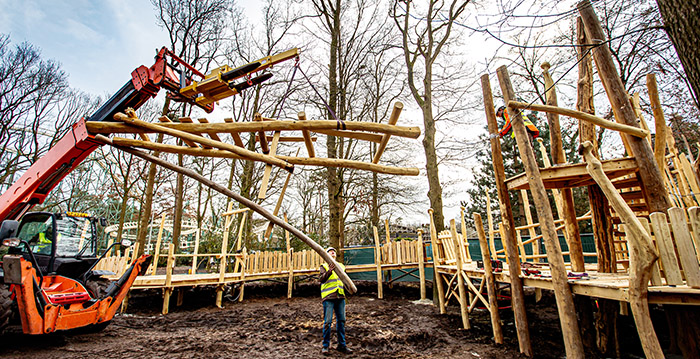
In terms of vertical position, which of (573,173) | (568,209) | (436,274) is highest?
(573,173)

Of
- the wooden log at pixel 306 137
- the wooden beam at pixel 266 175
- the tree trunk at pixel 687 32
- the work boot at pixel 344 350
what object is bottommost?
the work boot at pixel 344 350

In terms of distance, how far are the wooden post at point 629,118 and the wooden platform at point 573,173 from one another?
0.47ft

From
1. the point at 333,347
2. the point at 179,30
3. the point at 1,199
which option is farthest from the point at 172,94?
the point at 179,30

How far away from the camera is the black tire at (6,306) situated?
5090mm

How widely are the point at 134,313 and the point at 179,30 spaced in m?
11.5

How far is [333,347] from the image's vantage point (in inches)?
245

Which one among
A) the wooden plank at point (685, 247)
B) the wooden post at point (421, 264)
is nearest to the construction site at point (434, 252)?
the wooden plank at point (685, 247)

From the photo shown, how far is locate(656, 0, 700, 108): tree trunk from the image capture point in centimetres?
300

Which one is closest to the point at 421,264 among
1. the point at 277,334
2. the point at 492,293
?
the point at 492,293

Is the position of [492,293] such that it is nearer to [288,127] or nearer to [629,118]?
[629,118]

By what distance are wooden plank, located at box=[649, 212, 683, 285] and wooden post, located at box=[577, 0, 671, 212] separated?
1248 mm

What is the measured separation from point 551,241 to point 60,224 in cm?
914

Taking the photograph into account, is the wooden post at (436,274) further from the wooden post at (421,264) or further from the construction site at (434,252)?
the wooden post at (421,264)

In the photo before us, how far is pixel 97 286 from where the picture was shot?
6770 mm
